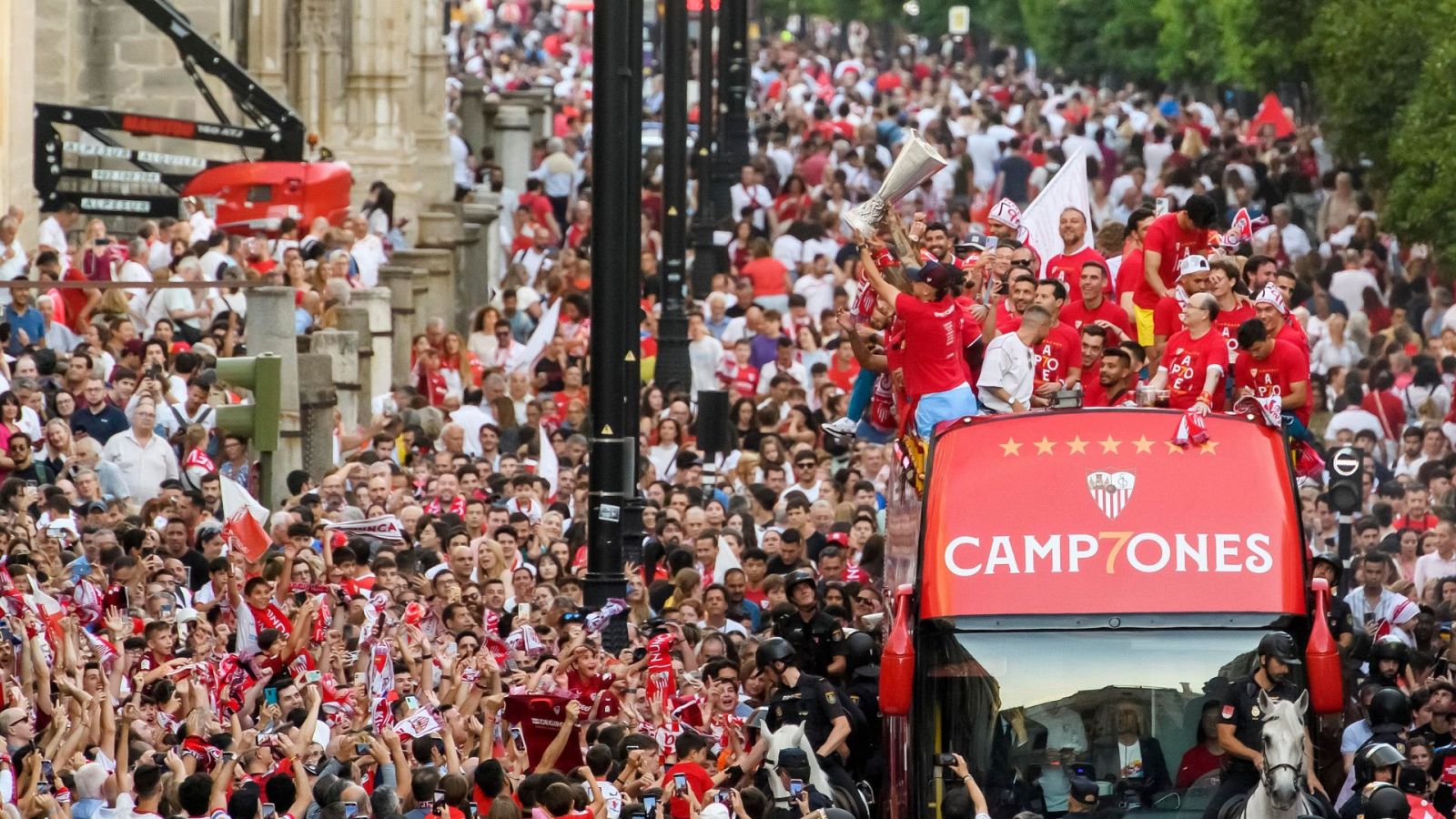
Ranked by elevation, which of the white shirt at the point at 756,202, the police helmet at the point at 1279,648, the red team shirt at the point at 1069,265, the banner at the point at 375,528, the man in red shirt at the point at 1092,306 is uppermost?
the white shirt at the point at 756,202

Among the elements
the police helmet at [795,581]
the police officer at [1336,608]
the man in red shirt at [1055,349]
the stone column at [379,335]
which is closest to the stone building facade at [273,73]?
the stone column at [379,335]

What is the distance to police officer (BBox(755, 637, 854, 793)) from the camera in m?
16.1

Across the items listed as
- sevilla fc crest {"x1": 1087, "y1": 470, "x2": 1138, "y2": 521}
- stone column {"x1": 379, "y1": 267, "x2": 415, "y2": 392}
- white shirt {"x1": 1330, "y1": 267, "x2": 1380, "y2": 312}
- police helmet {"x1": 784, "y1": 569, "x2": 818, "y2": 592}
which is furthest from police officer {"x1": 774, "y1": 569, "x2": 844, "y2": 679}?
white shirt {"x1": 1330, "y1": 267, "x2": 1380, "y2": 312}

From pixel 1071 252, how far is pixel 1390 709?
3739 mm

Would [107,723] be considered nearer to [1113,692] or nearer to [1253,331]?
[1113,692]

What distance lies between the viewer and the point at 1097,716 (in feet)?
47.6

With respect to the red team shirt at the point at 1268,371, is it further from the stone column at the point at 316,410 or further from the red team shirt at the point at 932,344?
the stone column at the point at 316,410

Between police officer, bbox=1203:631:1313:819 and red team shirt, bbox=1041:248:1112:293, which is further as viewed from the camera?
red team shirt, bbox=1041:248:1112:293

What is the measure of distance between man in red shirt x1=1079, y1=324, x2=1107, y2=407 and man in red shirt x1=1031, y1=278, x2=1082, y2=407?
0.18ft

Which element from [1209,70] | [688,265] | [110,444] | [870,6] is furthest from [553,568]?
[870,6]

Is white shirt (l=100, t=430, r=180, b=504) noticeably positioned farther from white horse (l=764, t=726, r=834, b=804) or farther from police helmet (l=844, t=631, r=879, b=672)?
white horse (l=764, t=726, r=834, b=804)

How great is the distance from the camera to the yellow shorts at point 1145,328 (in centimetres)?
1817

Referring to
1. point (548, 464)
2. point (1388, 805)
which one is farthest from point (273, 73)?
point (1388, 805)

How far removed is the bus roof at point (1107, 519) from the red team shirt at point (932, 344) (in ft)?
3.10
